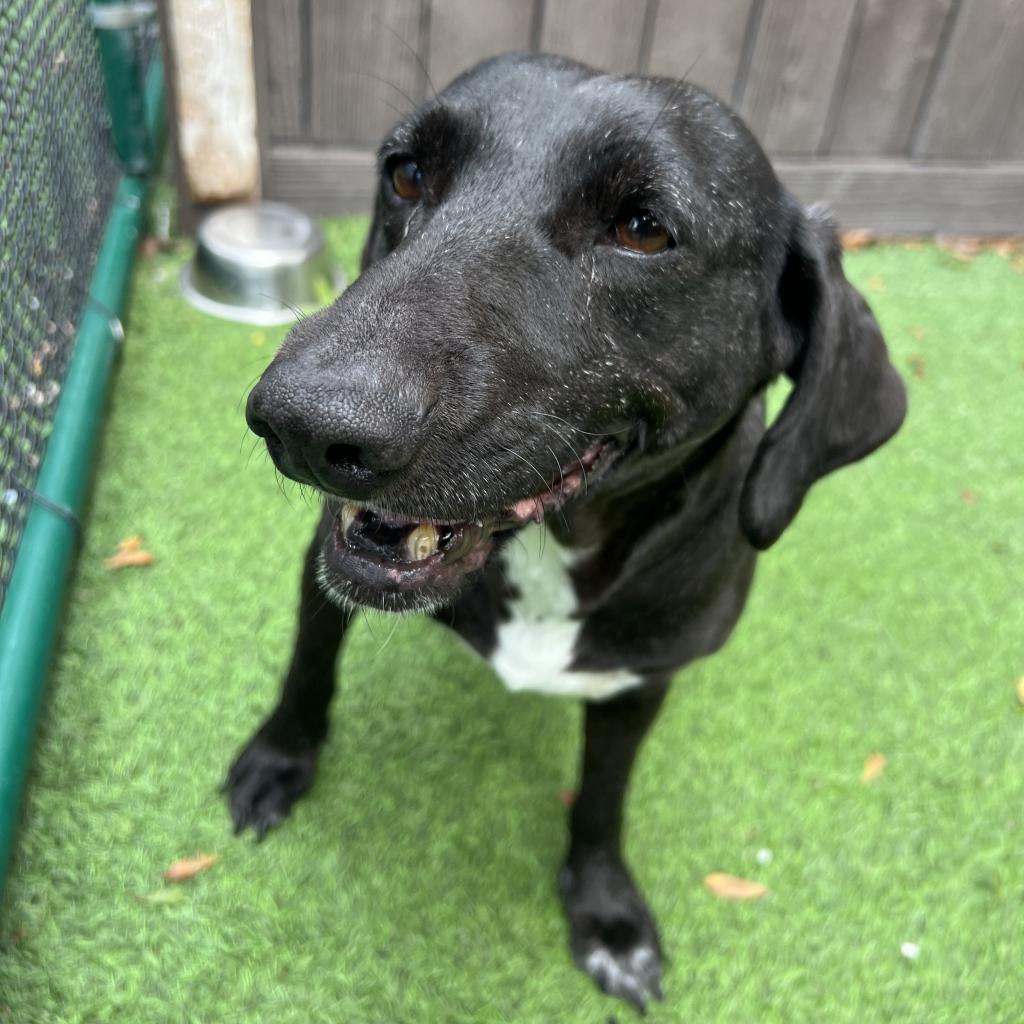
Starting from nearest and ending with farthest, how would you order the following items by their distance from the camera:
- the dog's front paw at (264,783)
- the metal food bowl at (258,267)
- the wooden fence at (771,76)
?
the dog's front paw at (264,783)
the metal food bowl at (258,267)
the wooden fence at (771,76)

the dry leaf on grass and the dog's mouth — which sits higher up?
the dog's mouth

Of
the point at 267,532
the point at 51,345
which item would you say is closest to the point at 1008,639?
the point at 267,532

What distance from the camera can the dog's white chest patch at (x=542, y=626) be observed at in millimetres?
1803

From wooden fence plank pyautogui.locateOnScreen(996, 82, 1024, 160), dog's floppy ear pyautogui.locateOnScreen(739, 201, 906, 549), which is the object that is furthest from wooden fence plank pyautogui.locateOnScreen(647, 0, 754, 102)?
dog's floppy ear pyautogui.locateOnScreen(739, 201, 906, 549)

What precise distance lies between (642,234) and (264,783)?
142cm

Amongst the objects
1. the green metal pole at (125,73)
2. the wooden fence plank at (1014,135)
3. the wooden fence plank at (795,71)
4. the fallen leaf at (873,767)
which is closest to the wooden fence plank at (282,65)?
the green metal pole at (125,73)

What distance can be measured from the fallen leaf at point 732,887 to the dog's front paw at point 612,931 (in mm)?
186

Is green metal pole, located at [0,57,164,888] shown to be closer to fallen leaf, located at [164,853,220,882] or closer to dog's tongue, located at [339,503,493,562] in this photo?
fallen leaf, located at [164,853,220,882]

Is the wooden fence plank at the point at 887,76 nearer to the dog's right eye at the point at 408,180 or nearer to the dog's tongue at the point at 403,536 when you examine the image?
the dog's right eye at the point at 408,180

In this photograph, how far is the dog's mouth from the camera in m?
1.41

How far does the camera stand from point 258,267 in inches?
131

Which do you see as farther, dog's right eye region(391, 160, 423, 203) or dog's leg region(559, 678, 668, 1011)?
dog's leg region(559, 678, 668, 1011)

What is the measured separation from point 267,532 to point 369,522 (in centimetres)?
136

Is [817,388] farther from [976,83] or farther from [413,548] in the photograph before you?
[976,83]
